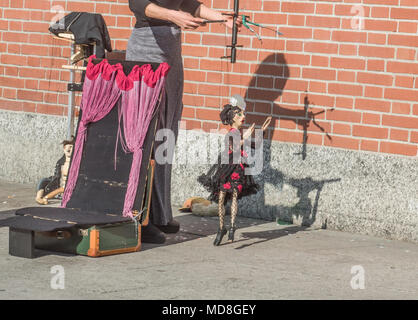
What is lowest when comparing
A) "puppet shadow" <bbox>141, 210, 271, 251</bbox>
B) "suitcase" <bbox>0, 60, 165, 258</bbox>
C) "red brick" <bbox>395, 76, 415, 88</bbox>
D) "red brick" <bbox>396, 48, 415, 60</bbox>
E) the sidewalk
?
"puppet shadow" <bbox>141, 210, 271, 251</bbox>

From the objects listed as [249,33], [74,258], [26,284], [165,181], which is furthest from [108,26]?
[26,284]

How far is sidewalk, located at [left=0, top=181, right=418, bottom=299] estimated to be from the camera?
6.16m

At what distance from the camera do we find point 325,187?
8.95m

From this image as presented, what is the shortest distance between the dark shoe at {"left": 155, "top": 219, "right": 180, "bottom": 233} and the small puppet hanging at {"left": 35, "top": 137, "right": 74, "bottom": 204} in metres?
1.92

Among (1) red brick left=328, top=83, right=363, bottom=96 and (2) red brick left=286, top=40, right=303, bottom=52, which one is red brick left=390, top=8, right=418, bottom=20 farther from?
(2) red brick left=286, top=40, right=303, bottom=52

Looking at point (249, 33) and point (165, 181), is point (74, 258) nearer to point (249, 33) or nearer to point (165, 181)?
point (165, 181)

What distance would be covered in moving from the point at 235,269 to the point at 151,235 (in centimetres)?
114

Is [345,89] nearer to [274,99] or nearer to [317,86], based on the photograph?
[317,86]

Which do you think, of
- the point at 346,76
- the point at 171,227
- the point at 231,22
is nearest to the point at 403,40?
the point at 346,76

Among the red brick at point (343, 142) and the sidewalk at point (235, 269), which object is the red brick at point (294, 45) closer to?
the red brick at point (343, 142)

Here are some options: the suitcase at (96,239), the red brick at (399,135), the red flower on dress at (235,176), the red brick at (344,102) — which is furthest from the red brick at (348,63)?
the suitcase at (96,239)

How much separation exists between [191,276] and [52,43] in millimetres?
4924

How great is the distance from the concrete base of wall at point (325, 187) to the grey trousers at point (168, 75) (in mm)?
1556

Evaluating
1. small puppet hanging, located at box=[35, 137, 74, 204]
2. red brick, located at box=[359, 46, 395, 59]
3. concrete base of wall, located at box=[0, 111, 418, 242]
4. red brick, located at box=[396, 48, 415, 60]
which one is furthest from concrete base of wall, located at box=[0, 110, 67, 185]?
red brick, located at box=[396, 48, 415, 60]
